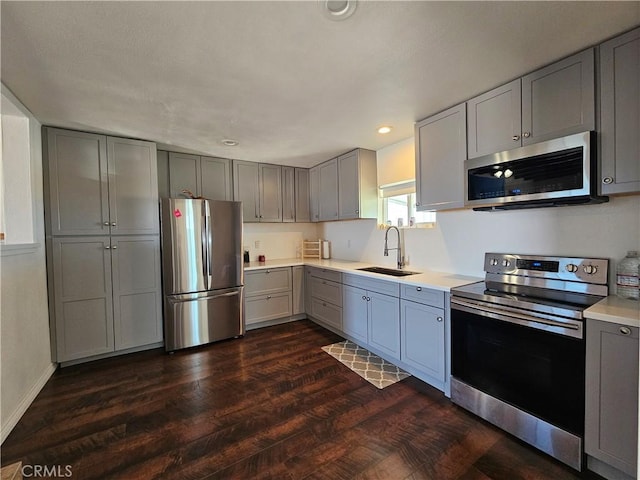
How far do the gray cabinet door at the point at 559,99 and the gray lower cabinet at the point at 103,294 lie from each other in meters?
3.63

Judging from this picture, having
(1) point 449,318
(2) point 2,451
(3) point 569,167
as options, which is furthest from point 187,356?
(3) point 569,167

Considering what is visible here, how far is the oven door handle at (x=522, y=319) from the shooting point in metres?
1.50

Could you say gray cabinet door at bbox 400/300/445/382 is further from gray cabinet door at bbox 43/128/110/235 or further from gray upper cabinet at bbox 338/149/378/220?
gray cabinet door at bbox 43/128/110/235

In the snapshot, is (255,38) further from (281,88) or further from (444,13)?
(444,13)

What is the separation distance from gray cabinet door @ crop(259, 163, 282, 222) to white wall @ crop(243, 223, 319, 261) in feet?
0.95

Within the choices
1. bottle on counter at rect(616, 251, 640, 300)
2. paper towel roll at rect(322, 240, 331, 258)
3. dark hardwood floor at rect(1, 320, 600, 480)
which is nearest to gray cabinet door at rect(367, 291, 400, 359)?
dark hardwood floor at rect(1, 320, 600, 480)

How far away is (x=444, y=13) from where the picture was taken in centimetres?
135

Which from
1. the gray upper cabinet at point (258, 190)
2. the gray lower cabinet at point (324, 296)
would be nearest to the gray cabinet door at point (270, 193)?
the gray upper cabinet at point (258, 190)

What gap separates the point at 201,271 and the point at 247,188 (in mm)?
1414

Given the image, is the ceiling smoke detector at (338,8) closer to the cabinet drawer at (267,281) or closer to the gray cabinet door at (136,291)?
the gray cabinet door at (136,291)

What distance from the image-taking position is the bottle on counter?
1613 mm

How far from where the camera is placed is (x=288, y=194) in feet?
14.4

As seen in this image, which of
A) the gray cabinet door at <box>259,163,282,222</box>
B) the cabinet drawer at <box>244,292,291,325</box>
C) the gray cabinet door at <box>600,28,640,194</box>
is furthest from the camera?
the gray cabinet door at <box>259,163,282,222</box>

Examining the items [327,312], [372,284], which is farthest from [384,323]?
[327,312]
